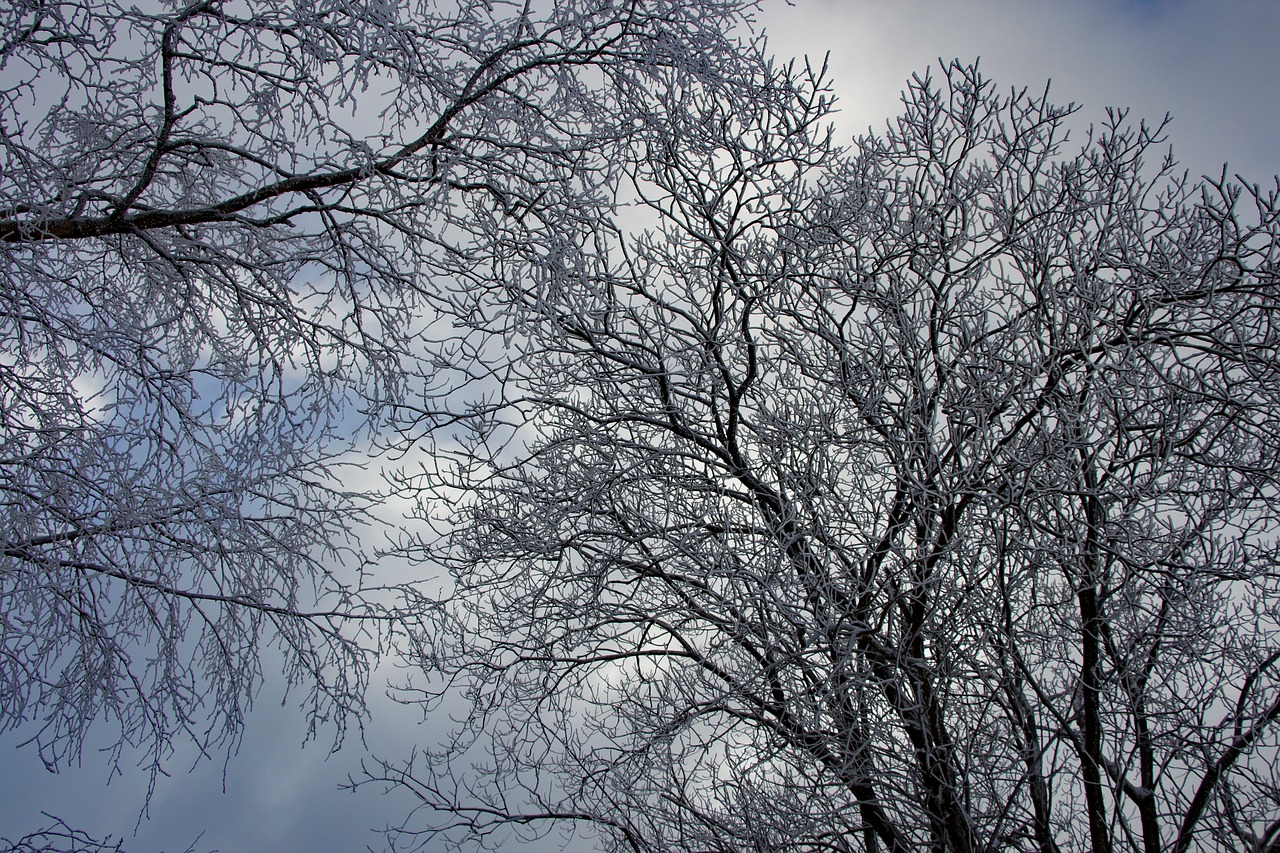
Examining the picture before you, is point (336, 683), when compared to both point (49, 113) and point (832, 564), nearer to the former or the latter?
point (832, 564)

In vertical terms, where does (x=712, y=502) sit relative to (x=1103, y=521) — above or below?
above

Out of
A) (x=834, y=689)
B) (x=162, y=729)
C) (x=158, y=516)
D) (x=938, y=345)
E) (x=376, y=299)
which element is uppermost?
(x=376, y=299)

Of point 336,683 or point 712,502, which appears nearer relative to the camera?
point 712,502

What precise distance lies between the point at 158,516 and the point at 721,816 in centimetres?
455

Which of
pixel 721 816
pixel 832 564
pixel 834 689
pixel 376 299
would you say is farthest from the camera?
pixel 721 816

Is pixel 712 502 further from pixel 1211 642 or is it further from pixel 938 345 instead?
pixel 1211 642

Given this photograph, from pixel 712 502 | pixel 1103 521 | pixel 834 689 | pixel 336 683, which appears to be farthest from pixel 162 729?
pixel 1103 521

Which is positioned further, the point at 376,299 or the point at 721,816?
the point at 721,816

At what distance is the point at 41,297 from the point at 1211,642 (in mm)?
7620

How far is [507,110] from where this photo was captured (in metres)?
5.27

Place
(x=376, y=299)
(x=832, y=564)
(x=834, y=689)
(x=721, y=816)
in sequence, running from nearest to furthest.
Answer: (x=834, y=689) < (x=832, y=564) < (x=376, y=299) < (x=721, y=816)

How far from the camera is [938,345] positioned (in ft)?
18.9

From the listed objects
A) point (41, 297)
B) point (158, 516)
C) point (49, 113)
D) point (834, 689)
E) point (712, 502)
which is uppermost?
point (49, 113)

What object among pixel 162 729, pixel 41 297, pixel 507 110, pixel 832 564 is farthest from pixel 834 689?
pixel 41 297
